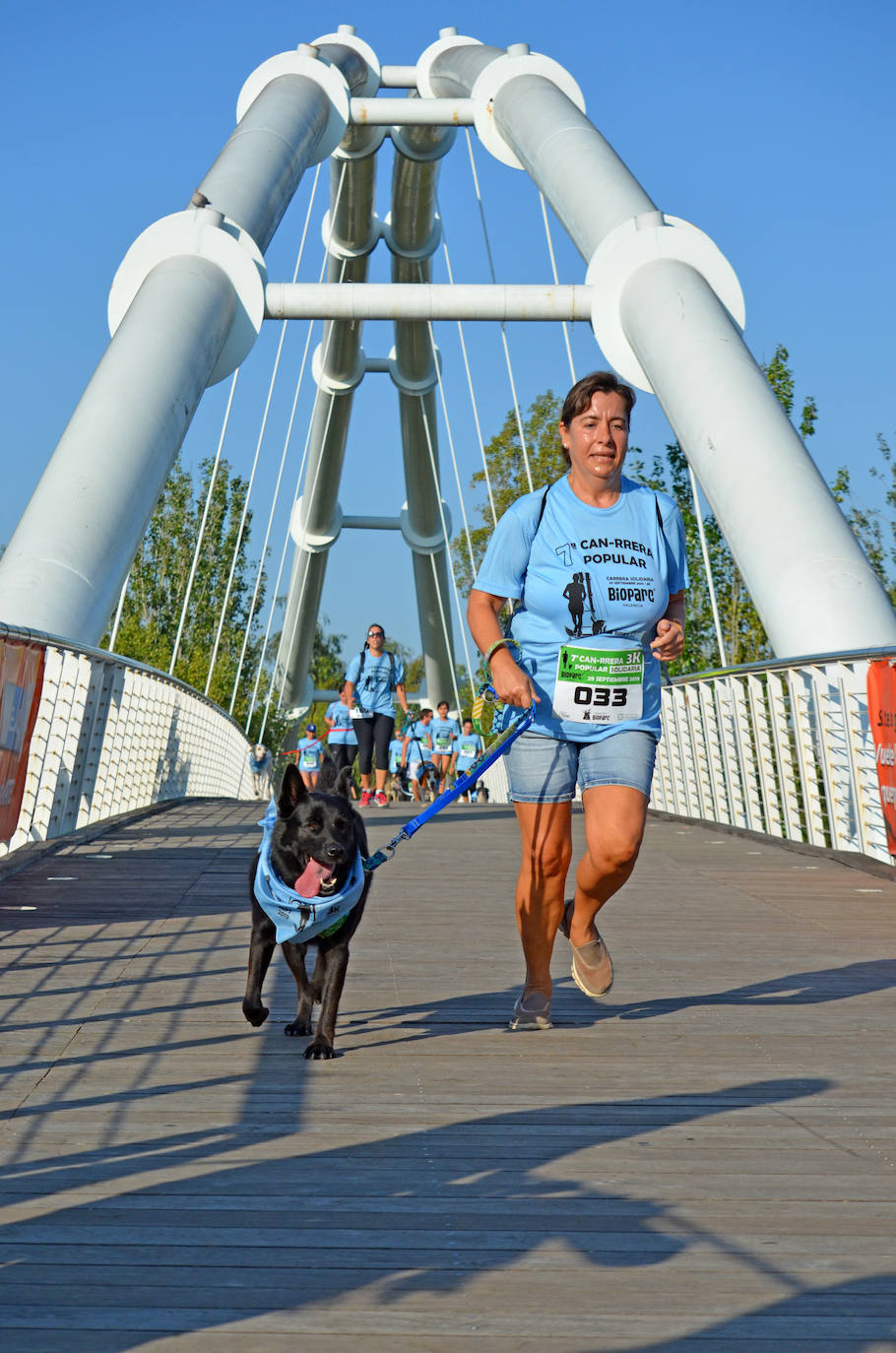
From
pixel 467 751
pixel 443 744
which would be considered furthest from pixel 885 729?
pixel 467 751

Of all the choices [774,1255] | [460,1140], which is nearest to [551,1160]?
[460,1140]

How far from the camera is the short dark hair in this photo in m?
4.24

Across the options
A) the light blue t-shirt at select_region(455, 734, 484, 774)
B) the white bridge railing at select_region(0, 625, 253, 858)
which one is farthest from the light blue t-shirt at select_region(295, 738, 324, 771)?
the light blue t-shirt at select_region(455, 734, 484, 774)

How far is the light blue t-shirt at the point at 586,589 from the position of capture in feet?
13.7

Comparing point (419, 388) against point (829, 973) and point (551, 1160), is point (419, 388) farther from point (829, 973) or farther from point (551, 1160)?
point (551, 1160)

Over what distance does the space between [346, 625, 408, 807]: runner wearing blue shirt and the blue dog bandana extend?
10870mm

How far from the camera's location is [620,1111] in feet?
10.8

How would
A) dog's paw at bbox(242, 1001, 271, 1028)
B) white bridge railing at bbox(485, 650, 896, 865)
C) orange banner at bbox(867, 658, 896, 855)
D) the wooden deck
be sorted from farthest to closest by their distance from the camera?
1. white bridge railing at bbox(485, 650, 896, 865)
2. orange banner at bbox(867, 658, 896, 855)
3. dog's paw at bbox(242, 1001, 271, 1028)
4. the wooden deck

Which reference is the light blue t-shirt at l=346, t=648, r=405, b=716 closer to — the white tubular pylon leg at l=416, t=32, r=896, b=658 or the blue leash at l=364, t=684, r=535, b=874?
the white tubular pylon leg at l=416, t=32, r=896, b=658

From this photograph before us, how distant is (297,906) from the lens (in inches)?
153

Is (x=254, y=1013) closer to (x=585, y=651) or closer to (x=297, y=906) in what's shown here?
(x=297, y=906)

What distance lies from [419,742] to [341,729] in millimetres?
7157

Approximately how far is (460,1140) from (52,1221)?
0.85 m

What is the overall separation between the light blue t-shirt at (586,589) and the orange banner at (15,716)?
116 inches
